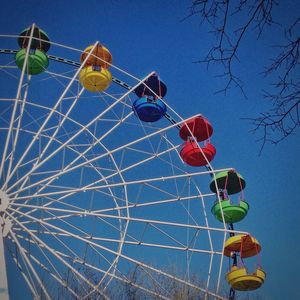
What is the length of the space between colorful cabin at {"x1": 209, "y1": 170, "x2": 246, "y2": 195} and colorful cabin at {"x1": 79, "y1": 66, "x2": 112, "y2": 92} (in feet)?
15.4

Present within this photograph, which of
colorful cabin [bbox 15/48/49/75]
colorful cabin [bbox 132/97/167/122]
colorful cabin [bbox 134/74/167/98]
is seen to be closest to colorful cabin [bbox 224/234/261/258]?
colorful cabin [bbox 132/97/167/122]

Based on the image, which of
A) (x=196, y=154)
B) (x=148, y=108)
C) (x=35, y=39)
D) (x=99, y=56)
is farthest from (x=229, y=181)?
(x=35, y=39)

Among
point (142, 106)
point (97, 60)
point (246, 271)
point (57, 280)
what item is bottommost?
point (57, 280)

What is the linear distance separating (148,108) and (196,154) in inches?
80.9

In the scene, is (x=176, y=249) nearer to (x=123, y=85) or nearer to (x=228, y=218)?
(x=228, y=218)

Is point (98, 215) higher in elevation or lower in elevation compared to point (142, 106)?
lower

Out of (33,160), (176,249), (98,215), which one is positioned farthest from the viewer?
(33,160)

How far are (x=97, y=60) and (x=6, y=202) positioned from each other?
565cm

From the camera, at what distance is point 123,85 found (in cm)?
1523

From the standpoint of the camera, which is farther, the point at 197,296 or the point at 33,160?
the point at 197,296

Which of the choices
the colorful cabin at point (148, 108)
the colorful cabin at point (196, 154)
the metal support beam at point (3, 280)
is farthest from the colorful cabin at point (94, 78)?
the metal support beam at point (3, 280)

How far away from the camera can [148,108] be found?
12766 mm

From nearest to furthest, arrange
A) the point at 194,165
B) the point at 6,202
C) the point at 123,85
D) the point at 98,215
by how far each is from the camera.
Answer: the point at 6,202
the point at 98,215
the point at 194,165
the point at 123,85

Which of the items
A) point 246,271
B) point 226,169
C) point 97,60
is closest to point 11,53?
point 97,60
